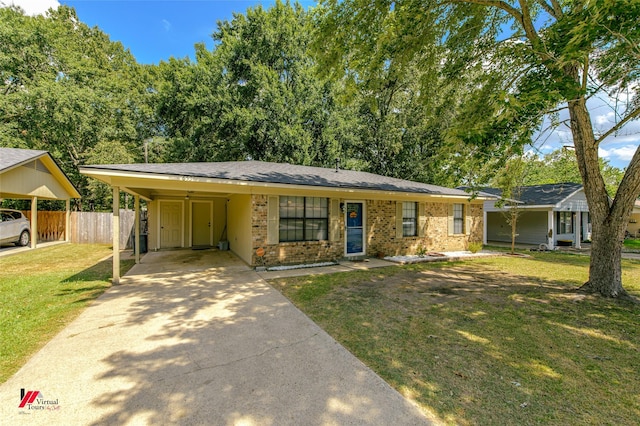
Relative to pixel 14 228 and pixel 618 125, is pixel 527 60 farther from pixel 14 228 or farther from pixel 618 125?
pixel 14 228

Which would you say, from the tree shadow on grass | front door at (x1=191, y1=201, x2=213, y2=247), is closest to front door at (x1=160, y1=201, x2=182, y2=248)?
front door at (x1=191, y1=201, x2=213, y2=247)

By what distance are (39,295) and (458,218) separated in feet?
Result: 44.1

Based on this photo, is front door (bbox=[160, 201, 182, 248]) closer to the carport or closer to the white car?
the carport

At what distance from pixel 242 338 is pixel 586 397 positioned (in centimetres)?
370

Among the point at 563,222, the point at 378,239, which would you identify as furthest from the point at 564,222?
the point at 378,239

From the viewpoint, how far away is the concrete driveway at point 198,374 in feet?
7.43

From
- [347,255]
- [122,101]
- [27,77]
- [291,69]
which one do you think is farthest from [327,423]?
[27,77]

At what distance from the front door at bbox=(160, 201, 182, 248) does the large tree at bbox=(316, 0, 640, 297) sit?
9057 mm

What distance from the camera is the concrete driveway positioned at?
2.26 meters

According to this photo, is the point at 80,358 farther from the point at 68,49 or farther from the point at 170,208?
the point at 68,49

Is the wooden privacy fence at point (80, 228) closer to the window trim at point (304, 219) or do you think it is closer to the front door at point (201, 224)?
the front door at point (201, 224)

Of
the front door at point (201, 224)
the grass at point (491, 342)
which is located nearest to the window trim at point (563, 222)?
the grass at point (491, 342)

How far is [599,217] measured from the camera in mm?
5676

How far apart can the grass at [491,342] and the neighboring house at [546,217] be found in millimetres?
8172
